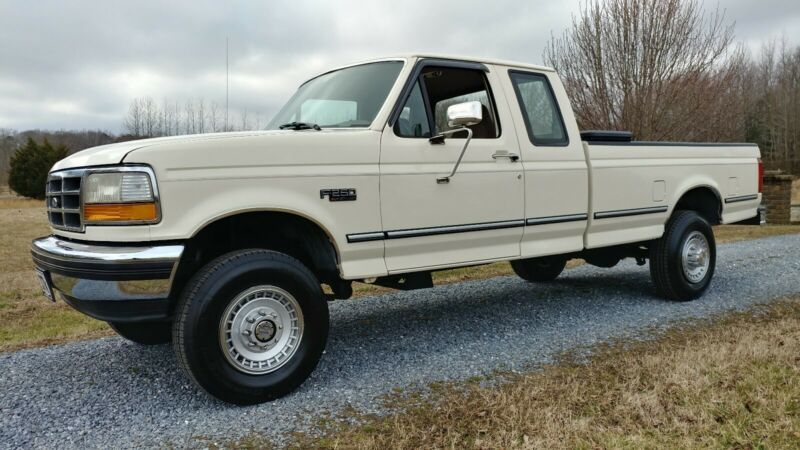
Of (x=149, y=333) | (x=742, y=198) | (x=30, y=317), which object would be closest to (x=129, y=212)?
(x=149, y=333)

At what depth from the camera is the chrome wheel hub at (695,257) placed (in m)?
5.83

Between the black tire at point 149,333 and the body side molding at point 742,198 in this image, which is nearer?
the black tire at point 149,333

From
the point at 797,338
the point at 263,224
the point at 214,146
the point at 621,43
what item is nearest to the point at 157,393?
the point at 263,224

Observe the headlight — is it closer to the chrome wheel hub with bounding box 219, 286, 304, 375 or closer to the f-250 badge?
the chrome wheel hub with bounding box 219, 286, 304, 375

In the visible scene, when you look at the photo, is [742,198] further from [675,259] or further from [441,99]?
[441,99]

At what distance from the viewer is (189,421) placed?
10.6 ft

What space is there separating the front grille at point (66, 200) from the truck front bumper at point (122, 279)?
0.22m

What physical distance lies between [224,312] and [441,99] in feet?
7.87

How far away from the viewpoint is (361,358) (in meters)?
4.21

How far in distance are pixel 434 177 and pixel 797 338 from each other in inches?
115

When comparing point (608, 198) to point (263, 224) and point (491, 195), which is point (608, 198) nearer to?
point (491, 195)

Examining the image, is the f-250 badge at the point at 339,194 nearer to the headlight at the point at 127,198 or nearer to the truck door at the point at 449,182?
the truck door at the point at 449,182

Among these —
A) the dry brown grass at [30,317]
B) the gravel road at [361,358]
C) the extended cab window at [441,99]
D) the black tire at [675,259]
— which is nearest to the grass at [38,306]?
the dry brown grass at [30,317]

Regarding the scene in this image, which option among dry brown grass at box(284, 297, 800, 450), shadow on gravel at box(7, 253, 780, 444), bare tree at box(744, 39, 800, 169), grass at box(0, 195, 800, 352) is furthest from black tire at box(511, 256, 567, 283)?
bare tree at box(744, 39, 800, 169)
